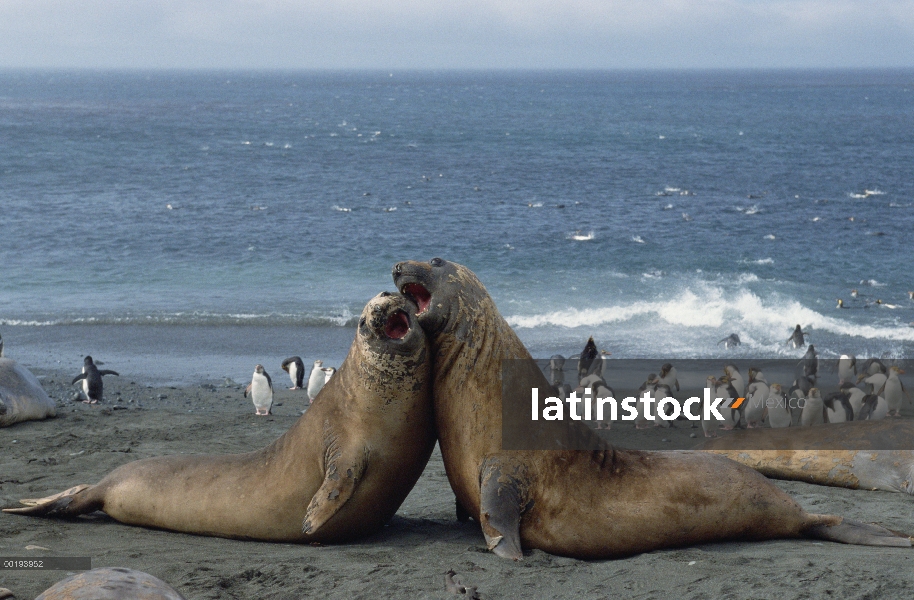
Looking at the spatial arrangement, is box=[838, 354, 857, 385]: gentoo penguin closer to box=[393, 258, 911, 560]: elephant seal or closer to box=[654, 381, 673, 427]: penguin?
box=[654, 381, 673, 427]: penguin

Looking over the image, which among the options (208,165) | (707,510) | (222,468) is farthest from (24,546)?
(208,165)

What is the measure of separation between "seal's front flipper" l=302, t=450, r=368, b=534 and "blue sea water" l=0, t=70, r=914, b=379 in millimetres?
12125

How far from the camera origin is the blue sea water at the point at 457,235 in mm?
22359

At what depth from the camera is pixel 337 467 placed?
20.5ft

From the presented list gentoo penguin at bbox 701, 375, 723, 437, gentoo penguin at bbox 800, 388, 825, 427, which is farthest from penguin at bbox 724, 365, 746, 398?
gentoo penguin at bbox 800, 388, 825, 427

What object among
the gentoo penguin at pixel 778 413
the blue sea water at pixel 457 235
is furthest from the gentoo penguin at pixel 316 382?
the gentoo penguin at pixel 778 413

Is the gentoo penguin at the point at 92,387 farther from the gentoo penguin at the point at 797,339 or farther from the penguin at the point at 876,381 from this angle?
the gentoo penguin at the point at 797,339

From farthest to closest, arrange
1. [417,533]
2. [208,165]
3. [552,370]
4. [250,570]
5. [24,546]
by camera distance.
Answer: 1. [208,165]
2. [552,370]
3. [417,533]
4. [24,546]
5. [250,570]

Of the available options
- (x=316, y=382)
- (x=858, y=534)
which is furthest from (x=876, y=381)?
(x=858, y=534)

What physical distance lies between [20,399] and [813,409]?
9.32 metres

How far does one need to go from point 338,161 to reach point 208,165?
814cm

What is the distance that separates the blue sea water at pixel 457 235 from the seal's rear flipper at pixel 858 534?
1301cm

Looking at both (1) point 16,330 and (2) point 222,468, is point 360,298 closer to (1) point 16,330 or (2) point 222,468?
(1) point 16,330

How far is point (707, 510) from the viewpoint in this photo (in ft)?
20.7
